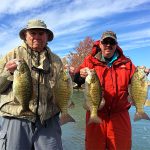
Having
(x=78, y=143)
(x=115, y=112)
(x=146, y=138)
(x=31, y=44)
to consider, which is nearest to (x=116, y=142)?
(x=115, y=112)

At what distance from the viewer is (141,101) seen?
252 inches

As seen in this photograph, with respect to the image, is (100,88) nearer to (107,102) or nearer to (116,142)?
(107,102)

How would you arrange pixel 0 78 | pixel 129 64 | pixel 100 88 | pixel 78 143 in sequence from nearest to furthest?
pixel 0 78
pixel 100 88
pixel 129 64
pixel 78 143

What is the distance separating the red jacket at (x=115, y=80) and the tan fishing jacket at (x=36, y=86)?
2.88 ft

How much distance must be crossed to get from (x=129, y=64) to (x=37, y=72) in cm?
178

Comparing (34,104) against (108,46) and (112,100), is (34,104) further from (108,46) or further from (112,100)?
(108,46)

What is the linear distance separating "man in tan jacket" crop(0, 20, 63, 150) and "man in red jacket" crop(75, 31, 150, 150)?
0.81m

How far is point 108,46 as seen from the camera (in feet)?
21.6

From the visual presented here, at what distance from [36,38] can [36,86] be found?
2.59ft

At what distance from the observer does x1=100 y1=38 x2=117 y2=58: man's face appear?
6.55 meters

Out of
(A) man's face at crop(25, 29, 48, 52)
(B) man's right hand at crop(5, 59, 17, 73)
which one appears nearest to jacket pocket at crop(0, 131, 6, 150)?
(B) man's right hand at crop(5, 59, 17, 73)

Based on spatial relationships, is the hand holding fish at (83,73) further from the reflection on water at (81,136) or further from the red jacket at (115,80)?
the reflection on water at (81,136)

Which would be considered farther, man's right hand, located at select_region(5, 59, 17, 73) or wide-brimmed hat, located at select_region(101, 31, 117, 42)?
wide-brimmed hat, located at select_region(101, 31, 117, 42)

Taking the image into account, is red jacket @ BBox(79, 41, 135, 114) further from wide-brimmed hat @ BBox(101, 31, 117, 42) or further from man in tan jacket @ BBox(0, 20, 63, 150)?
man in tan jacket @ BBox(0, 20, 63, 150)
